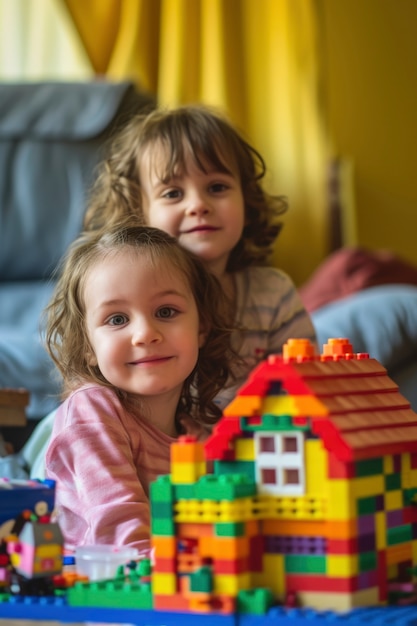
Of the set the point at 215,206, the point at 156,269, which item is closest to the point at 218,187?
the point at 215,206

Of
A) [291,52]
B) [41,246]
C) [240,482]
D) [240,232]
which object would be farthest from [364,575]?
[291,52]

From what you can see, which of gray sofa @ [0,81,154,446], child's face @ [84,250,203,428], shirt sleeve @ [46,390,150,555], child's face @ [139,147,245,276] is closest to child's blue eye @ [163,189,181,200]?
child's face @ [139,147,245,276]

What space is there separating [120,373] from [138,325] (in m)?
0.06

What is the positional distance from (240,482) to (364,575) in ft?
0.39

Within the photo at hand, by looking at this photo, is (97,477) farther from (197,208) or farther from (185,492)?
(197,208)

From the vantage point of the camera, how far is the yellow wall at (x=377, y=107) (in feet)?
10.1

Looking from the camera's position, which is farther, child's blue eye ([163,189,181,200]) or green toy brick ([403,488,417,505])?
child's blue eye ([163,189,181,200])

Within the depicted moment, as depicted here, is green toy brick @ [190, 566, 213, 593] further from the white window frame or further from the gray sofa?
the gray sofa

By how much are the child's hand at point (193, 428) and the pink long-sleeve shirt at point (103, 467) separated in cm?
7

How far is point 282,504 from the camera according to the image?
81cm

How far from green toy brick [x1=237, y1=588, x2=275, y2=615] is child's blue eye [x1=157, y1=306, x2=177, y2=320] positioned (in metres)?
0.46

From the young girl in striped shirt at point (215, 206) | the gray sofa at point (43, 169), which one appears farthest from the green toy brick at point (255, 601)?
the gray sofa at point (43, 169)

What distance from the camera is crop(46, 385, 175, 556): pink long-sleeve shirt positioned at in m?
1.06

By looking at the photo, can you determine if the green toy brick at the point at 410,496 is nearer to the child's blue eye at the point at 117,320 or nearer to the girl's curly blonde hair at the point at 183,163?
the child's blue eye at the point at 117,320
